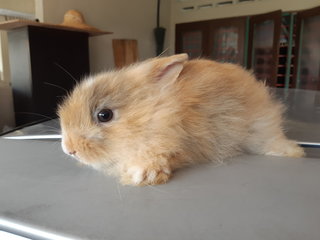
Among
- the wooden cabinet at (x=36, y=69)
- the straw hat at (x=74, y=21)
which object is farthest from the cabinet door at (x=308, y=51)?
the wooden cabinet at (x=36, y=69)

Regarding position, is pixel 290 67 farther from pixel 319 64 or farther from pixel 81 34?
pixel 81 34

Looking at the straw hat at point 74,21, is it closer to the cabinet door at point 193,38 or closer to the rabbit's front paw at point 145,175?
the cabinet door at point 193,38

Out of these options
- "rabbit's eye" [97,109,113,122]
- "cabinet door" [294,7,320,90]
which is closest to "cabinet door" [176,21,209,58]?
"cabinet door" [294,7,320,90]

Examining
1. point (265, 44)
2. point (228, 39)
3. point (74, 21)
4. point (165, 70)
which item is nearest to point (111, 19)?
point (74, 21)

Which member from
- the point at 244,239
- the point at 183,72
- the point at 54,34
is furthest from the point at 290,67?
the point at 244,239

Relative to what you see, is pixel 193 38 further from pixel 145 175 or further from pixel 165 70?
pixel 145 175

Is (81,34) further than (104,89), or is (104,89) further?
(81,34)

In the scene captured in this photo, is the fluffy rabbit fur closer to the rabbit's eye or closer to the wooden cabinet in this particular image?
the rabbit's eye

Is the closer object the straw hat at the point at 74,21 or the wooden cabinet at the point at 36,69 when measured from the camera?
the wooden cabinet at the point at 36,69
